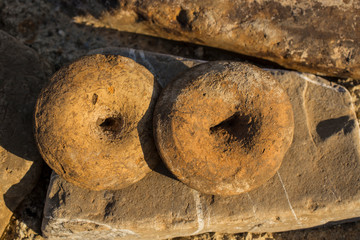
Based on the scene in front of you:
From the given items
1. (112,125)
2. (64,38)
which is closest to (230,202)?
(112,125)

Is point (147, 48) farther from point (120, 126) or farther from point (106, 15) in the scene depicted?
point (120, 126)

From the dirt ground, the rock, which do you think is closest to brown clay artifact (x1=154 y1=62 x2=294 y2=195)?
the dirt ground

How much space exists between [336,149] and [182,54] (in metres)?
1.96

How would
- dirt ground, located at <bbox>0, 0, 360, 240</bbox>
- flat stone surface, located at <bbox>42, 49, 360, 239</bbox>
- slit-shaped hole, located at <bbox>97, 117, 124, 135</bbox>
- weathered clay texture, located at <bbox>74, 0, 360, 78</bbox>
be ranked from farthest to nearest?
dirt ground, located at <bbox>0, 0, 360, 240</bbox>
weathered clay texture, located at <bbox>74, 0, 360, 78</bbox>
flat stone surface, located at <bbox>42, 49, 360, 239</bbox>
slit-shaped hole, located at <bbox>97, 117, 124, 135</bbox>

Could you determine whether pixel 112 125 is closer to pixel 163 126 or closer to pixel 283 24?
pixel 163 126

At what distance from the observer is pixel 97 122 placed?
2439mm

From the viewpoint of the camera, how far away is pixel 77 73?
2.32 m

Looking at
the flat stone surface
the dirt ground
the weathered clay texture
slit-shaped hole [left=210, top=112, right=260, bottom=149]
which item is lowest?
the flat stone surface

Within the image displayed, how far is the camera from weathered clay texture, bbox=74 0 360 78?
318 centimetres

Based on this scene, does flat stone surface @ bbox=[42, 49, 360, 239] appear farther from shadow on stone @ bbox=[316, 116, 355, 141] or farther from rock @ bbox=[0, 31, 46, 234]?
rock @ bbox=[0, 31, 46, 234]

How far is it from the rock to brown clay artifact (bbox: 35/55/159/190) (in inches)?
29.5

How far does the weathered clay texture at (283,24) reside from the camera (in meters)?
3.18

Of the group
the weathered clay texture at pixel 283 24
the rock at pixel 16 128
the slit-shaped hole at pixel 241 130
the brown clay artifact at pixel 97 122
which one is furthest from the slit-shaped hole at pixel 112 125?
the weathered clay texture at pixel 283 24

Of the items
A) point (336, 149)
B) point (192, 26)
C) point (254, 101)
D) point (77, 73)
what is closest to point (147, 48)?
point (192, 26)
